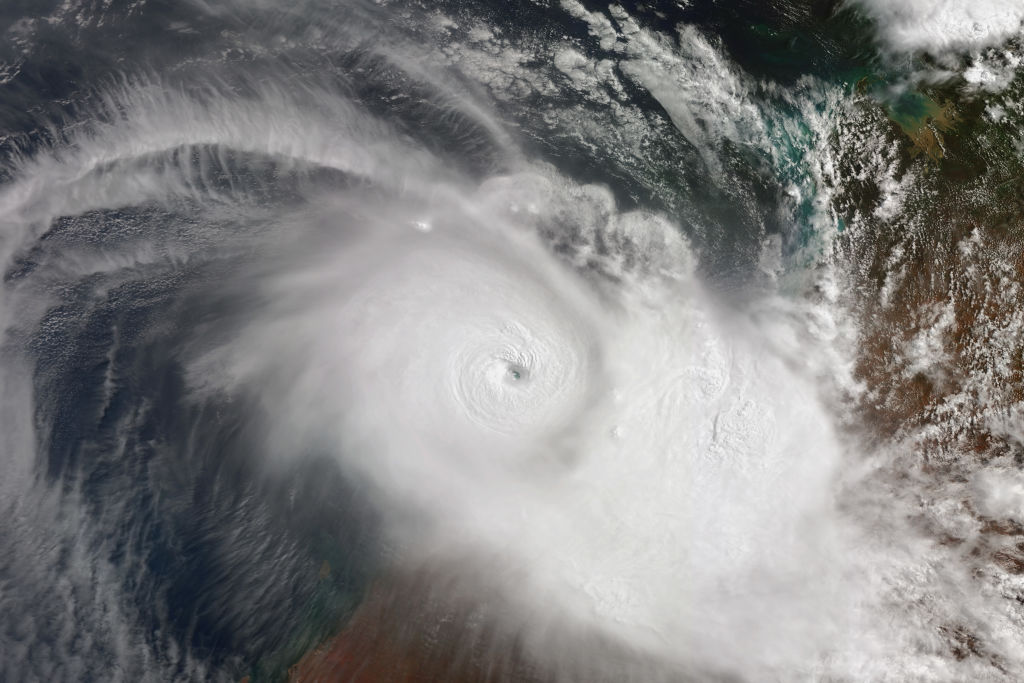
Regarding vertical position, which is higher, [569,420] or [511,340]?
[511,340]

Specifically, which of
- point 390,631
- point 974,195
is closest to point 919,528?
point 974,195

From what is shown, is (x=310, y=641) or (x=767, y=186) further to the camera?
(x=767, y=186)

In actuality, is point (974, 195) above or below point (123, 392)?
above

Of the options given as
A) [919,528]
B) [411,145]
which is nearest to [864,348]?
[919,528]

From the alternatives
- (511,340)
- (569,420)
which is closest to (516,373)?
(511,340)

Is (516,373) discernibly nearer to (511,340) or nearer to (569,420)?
(511,340)

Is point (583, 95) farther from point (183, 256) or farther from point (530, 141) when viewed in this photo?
point (183, 256)

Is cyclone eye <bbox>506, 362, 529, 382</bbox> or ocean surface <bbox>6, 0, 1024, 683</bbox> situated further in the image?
cyclone eye <bbox>506, 362, 529, 382</bbox>

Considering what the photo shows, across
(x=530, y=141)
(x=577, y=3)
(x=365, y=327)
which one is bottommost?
(x=365, y=327)

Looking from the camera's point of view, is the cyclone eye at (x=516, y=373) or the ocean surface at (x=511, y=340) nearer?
the ocean surface at (x=511, y=340)

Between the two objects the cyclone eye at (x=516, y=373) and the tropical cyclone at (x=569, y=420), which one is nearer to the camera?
the tropical cyclone at (x=569, y=420)

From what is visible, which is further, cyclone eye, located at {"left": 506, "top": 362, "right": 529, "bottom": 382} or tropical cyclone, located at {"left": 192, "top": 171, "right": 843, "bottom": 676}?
cyclone eye, located at {"left": 506, "top": 362, "right": 529, "bottom": 382}
